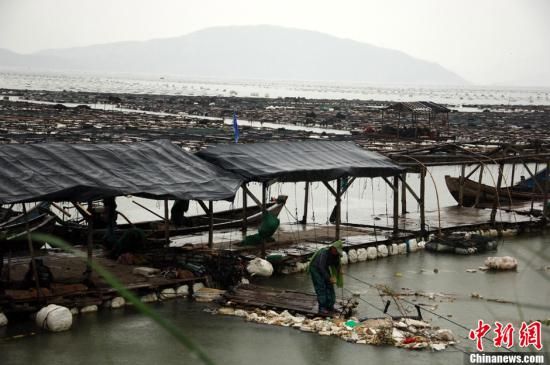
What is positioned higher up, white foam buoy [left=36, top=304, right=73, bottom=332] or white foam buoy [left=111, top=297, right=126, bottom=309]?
white foam buoy [left=36, top=304, right=73, bottom=332]

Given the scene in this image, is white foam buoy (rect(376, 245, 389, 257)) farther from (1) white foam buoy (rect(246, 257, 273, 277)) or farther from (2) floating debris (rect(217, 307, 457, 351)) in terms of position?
(2) floating debris (rect(217, 307, 457, 351))

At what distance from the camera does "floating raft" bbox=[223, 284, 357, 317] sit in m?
10.8

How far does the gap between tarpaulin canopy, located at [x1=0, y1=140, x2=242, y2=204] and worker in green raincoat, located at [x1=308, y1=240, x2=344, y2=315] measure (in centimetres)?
264

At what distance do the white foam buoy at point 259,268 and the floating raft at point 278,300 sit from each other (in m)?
1.00

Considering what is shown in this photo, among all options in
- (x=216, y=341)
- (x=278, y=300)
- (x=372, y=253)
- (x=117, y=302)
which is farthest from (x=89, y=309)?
(x=372, y=253)

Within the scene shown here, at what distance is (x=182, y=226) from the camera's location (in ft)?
51.3

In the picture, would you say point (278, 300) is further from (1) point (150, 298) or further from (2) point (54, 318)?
(2) point (54, 318)

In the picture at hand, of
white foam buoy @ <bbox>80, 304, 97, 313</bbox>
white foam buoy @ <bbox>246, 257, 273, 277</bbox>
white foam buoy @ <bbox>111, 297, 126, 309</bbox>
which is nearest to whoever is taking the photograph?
white foam buoy @ <bbox>80, 304, 97, 313</bbox>

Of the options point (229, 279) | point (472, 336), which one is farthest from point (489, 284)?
point (229, 279)

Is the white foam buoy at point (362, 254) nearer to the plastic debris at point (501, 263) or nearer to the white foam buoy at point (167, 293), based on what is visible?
the plastic debris at point (501, 263)

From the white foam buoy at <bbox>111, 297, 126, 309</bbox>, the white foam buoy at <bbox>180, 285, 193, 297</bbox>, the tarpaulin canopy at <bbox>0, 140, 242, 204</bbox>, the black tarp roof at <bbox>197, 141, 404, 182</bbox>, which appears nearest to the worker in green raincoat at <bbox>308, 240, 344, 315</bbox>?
the white foam buoy at <bbox>180, 285, 193, 297</bbox>

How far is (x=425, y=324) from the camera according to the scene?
10305mm

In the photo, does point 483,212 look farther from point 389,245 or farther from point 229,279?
point 229,279

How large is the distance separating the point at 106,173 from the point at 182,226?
157 inches
